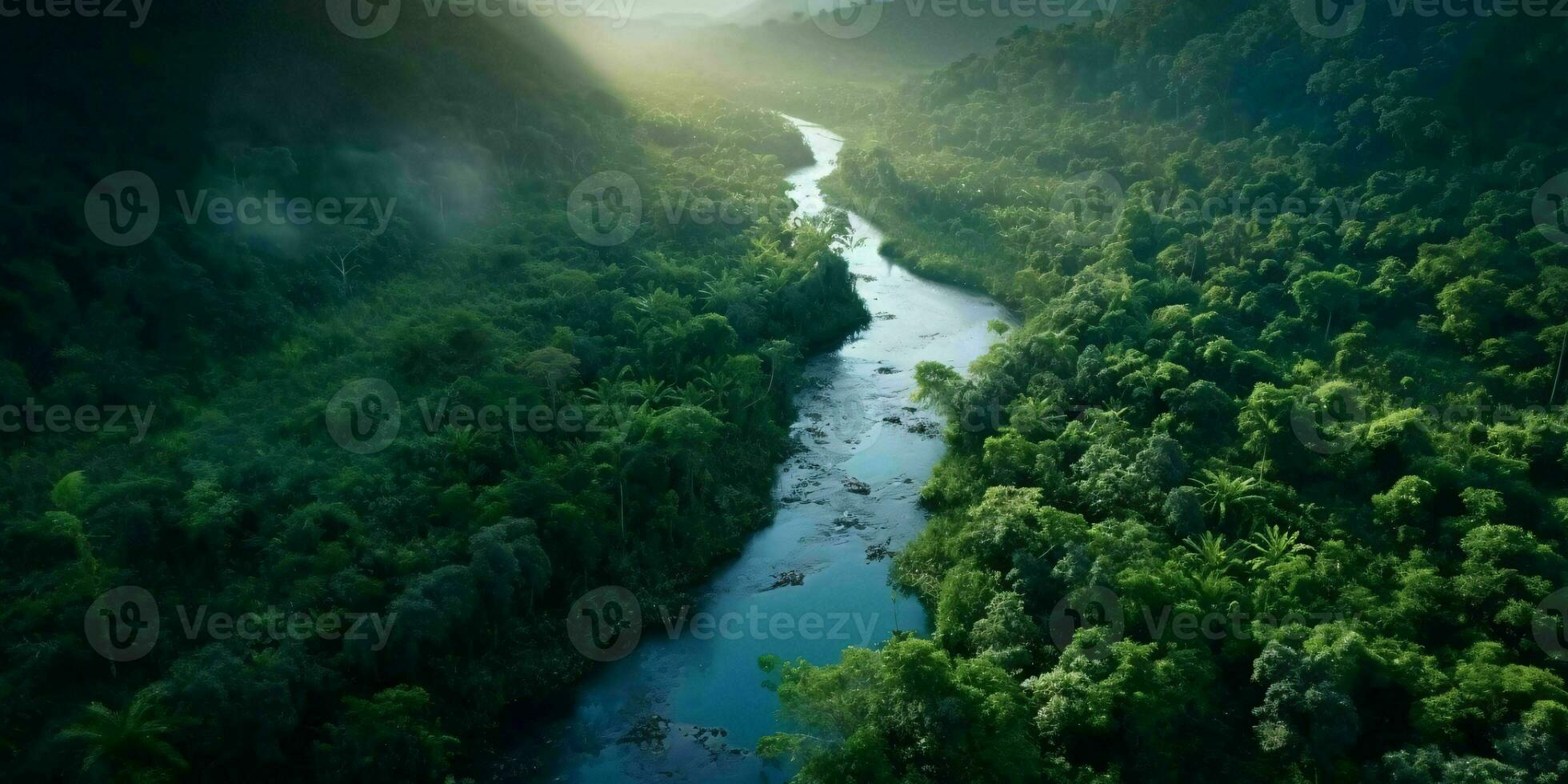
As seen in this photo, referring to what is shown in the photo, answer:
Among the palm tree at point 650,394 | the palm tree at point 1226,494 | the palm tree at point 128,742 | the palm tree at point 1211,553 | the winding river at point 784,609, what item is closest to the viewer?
the palm tree at point 128,742

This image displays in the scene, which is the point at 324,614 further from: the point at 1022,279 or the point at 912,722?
the point at 1022,279

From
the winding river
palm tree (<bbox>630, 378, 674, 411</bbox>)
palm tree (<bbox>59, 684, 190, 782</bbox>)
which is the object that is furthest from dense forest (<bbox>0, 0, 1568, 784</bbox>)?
the winding river

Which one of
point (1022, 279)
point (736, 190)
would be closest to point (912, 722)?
point (1022, 279)

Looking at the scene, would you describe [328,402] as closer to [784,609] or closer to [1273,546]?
[784,609]

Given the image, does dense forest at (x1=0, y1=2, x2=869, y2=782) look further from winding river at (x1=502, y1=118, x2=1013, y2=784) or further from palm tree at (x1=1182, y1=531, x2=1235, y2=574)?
palm tree at (x1=1182, y1=531, x2=1235, y2=574)

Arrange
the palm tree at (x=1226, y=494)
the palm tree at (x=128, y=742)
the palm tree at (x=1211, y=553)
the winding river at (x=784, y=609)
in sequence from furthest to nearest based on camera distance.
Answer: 1. the palm tree at (x=1226, y=494)
2. the palm tree at (x=1211, y=553)
3. the winding river at (x=784, y=609)
4. the palm tree at (x=128, y=742)

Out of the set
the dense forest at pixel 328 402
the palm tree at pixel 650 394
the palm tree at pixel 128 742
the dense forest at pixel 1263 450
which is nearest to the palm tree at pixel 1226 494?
the dense forest at pixel 1263 450

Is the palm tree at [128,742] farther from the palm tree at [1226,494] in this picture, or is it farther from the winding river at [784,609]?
the palm tree at [1226,494]
